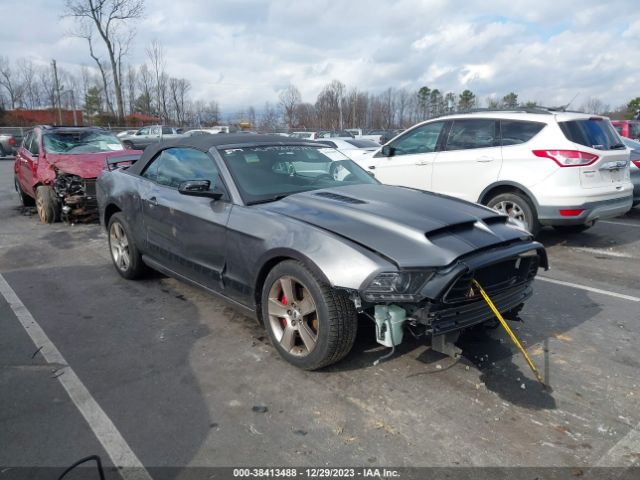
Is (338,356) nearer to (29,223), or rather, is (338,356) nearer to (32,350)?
(32,350)

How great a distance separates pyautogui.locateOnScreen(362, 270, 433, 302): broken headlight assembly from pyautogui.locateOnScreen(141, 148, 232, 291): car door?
4.75 ft

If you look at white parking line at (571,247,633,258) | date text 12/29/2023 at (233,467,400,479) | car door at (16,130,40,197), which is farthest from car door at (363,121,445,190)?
car door at (16,130,40,197)

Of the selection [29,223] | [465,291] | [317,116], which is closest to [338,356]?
[465,291]

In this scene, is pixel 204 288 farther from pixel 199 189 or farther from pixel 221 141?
pixel 221 141

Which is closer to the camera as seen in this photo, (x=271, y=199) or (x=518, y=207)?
(x=271, y=199)

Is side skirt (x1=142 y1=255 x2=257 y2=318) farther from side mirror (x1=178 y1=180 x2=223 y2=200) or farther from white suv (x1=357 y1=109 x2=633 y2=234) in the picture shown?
white suv (x1=357 y1=109 x2=633 y2=234)

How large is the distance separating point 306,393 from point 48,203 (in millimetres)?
7624

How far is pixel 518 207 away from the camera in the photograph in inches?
263

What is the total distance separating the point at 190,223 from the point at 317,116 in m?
55.5

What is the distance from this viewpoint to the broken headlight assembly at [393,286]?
2883 millimetres

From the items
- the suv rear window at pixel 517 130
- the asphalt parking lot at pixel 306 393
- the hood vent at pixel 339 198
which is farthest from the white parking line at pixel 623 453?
the suv rear window at pixel 517 130

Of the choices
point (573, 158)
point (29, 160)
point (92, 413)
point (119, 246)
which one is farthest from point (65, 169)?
point (573, 158)

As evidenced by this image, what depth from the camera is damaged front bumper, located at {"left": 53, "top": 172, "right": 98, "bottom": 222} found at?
8672 millimetres

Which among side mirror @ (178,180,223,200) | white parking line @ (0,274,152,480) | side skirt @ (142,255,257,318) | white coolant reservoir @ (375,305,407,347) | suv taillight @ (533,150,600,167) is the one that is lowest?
white parking line @ (0,274,152,480)
